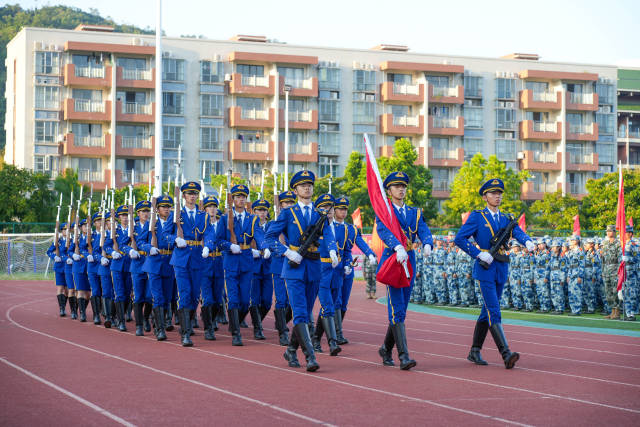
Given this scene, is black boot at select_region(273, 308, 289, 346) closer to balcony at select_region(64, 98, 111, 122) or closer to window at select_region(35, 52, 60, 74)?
balcony at select_region(64, 98, 111, 122)

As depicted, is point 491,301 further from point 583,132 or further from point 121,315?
point 583,132

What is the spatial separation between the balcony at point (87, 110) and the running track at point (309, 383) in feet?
150

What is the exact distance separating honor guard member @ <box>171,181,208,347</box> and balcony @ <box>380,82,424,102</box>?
5093cm

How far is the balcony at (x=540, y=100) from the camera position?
66.9 meters

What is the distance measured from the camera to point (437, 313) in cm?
2108

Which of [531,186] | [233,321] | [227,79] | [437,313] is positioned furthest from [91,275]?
[531,186]

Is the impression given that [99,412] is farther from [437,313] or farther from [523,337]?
[437,313]

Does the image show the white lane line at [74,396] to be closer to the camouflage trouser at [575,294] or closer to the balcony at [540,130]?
the camouflage trouser at [575,294]

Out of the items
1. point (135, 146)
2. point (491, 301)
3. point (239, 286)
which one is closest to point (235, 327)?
point (239, 286)

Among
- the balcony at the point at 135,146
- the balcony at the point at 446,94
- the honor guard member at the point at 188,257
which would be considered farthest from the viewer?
the balcony at the point at 446,94

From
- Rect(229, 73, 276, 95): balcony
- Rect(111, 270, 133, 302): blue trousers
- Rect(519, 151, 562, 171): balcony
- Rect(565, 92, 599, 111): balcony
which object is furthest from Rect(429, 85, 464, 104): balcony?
Rect(111, 270, 133, 302): blue trousers

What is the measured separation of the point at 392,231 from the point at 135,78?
5117 centimetres

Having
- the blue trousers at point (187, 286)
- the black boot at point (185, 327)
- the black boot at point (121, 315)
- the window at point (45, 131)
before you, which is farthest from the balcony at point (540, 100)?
the black boot at point (185, 327)

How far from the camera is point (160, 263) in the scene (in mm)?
14391
